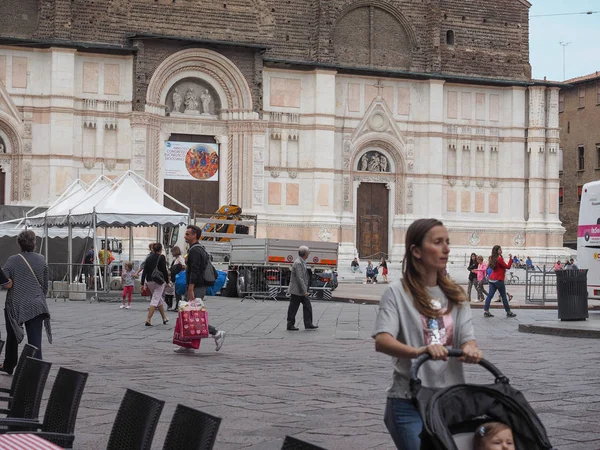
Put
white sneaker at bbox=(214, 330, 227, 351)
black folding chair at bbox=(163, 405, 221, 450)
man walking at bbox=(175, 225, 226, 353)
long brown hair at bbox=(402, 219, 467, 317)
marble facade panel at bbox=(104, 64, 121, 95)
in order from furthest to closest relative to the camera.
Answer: marble facade panel at bbox=(104, 64, 121, 95)
white sneaker at bbox=(214, 330, 227, 351)
man walking at bbox=(175, 225, 226, 353)
long brown hair at bbox=(402, 219, 467, 317)
black folding chair at bbox=(163, 405, 221, 450)

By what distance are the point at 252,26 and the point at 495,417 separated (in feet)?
132

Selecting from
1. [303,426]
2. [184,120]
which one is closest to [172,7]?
[184,120]

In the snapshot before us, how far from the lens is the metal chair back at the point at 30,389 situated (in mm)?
5988

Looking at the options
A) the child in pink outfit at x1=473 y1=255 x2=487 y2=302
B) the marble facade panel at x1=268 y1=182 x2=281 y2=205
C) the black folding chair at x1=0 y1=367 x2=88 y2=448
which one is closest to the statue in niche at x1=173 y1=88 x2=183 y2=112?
the marble facade panel at x1=268 y1=182 x2=281 y2=205

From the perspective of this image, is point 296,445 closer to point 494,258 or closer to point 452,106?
point 494,258

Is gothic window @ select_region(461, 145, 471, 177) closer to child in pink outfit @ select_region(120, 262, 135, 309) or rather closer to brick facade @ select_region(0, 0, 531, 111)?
brick facade @ select_region(0, 0, 531, 111)

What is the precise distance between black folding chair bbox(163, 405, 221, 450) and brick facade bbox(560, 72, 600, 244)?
2201 inches

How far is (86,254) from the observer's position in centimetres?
3341

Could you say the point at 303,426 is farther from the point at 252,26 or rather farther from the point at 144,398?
the point at 252,26

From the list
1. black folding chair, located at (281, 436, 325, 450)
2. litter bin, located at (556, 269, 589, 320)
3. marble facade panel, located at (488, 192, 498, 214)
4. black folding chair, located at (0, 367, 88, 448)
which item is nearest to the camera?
black folding chair, located at (281, 436, 325, 450)

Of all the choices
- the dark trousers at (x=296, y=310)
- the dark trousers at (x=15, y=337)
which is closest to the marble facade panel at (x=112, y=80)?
the dark trousers at (x=296, y=310)

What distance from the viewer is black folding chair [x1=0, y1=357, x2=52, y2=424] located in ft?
19.6

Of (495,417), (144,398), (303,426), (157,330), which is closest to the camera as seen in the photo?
(495,417)

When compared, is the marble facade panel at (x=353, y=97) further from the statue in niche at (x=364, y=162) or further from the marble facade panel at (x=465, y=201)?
the marble facade panel at (x=465, y=201)
